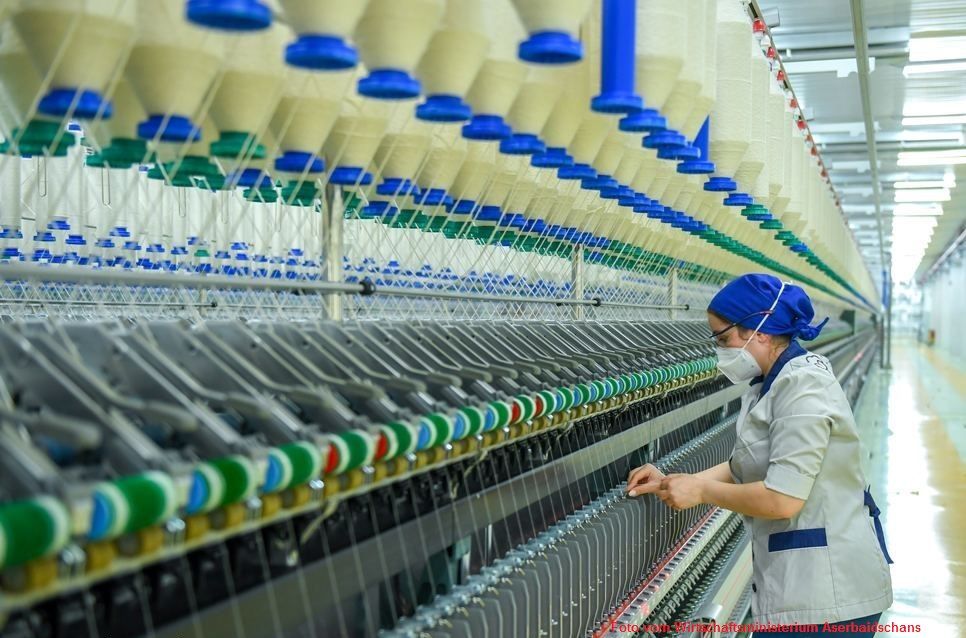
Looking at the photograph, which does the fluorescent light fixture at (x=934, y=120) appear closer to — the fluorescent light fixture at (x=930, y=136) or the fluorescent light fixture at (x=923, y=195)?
the fluorescent light fixture at (x=930, y=136)

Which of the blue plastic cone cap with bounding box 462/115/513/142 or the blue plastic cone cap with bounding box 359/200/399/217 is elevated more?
the blue plastic cone cap with bounding box 462/115/513/142

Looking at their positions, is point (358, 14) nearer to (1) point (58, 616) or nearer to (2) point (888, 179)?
(1) point (58, 616)

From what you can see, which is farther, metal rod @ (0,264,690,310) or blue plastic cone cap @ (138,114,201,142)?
blue plastic cone cap @ (138,114,201,142)

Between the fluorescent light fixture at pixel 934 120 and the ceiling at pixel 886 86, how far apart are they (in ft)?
0.06

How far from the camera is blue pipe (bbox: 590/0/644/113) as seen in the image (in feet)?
6.87

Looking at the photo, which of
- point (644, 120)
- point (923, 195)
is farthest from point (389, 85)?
point (923, 195)

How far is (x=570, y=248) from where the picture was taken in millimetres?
5016

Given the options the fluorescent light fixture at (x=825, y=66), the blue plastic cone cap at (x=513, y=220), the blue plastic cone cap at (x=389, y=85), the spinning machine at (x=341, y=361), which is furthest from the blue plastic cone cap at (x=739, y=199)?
the fluorescent light fixture at (x=825, y=66)

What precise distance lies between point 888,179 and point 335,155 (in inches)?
653

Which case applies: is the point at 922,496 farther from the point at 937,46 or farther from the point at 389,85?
the point at 389,85

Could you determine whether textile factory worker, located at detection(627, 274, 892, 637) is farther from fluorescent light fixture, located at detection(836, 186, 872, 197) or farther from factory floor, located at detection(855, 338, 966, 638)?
fluorescent light fixture, located at detection(836, 186, 872, 197)

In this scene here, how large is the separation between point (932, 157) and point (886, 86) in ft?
16.0

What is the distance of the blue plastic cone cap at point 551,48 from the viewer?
1733 millimetres

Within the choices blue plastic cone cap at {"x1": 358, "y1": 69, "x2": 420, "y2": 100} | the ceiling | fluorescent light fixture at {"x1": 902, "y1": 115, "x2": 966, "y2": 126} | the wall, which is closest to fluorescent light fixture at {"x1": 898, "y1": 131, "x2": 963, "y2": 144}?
the ceiling
